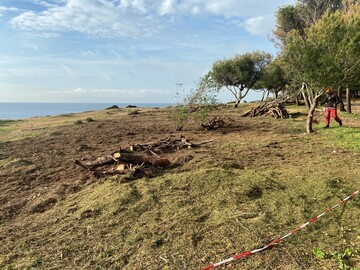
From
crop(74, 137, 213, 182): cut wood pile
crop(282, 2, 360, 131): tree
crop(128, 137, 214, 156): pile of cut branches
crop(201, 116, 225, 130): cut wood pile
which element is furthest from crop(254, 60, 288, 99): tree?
crop(74, 137, 213, 182): cut wood pile

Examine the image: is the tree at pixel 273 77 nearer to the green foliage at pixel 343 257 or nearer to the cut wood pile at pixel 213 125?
the cut wood pile at pixel 213 125

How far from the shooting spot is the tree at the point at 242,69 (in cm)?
4012

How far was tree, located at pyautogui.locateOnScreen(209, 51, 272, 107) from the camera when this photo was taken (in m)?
40.1

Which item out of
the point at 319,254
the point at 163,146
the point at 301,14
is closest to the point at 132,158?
the point at 163,146

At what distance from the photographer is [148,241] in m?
4.78

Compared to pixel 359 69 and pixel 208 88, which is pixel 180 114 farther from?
pixel 359 69

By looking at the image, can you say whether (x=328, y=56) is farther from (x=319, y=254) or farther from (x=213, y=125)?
(x=319, y=254)

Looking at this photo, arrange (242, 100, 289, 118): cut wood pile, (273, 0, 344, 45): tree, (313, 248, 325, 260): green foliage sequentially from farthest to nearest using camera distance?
(273, 0, 344, 45): tree → (242, 100, 289, 118): cut wood pile → (313, 248, 325, 260): green foliage

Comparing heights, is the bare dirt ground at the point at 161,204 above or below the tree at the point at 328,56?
below

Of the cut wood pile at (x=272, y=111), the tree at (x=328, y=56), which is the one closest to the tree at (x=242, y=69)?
the cut wood pile at (x=272, y=111)

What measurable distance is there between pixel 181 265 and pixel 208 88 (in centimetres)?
1321

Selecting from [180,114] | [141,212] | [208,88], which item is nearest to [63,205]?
[141,212]

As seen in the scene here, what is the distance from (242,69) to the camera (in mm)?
40344

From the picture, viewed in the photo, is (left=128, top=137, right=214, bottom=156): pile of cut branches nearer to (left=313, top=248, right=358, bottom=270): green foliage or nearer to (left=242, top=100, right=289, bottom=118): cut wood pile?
(left=313, top=248, right=358, bottom=270): green foliage
